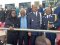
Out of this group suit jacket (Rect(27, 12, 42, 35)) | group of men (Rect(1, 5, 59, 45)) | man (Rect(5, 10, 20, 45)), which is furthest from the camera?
suit jacket (Rect(27, 12, 42, 35))

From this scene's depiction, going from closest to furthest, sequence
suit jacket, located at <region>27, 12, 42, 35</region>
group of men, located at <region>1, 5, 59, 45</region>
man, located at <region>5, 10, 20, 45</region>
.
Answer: man, located at <region>5, 10, 20, 45</region>
group of men, located at <region>1, 5, 59, 45</region>
suit jacket, located at <region>27, 12, 42, 35</region>

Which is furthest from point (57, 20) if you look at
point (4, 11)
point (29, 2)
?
point (4, 11)

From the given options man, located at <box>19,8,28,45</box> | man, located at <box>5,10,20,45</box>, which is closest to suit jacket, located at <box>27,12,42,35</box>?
man, located at <box>19,8,28,45</box>

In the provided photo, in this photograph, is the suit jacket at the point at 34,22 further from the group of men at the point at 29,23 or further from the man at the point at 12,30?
the man at the point at 12,30

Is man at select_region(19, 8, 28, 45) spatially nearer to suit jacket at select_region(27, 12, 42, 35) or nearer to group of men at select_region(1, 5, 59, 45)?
group of men at select_region(1, 5, 59, 45)

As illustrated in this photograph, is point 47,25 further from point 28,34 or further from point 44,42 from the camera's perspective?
point 44,42

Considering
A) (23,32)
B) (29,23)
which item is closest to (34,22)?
(29,23)

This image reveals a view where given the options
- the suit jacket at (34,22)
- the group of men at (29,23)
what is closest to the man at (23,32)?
the group of men at (29,23)

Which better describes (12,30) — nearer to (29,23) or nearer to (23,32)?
(23,32)

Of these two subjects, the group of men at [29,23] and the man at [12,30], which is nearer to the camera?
the man at [12,30]

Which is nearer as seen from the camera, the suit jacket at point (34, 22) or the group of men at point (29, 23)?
the group of men at point (29, 23)

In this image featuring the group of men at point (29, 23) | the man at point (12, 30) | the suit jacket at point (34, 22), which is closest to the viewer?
the man at point (12, 30)

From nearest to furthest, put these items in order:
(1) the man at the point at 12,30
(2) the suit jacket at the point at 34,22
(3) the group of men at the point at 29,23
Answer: (1) the man at the point at 12,30 < (3) the group of men at the point at 29,23 < (2) the suit jacket at the point at 34,22

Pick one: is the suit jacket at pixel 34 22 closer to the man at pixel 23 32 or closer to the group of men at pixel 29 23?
the group of men at pixel 29 23
